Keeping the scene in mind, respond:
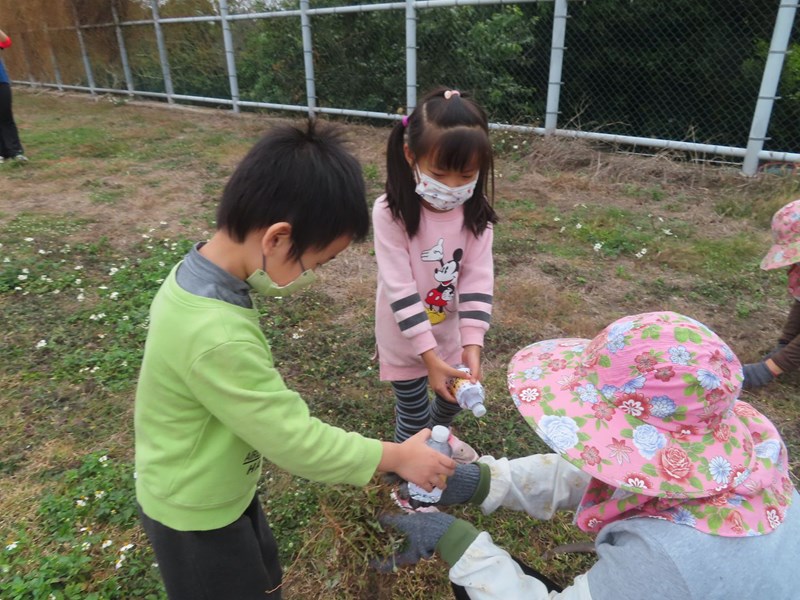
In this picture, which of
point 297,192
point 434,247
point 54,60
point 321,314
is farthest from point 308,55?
point 54,60

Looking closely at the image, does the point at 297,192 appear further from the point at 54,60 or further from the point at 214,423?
the point at 54,60

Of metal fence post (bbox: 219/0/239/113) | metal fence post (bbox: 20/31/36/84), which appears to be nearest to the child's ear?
metal fence post (bbox: 219/0/239/113)

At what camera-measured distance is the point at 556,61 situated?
6117mm

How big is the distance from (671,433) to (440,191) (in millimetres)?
958

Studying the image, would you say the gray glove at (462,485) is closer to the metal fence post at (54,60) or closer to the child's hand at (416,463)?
the child's hand at (416,463)

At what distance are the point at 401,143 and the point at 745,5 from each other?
6764 millimetres

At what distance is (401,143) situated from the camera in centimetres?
188

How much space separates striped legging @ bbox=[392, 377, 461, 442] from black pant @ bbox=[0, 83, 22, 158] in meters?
6.54

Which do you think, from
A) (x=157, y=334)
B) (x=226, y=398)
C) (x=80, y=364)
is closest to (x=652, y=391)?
(x=226, y=398)

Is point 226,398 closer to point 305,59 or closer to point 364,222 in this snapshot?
point 364,222

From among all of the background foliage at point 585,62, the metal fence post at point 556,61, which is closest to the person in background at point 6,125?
the background foliage at point 585,62

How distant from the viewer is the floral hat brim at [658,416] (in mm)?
1170

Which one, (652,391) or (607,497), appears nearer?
(652,391)

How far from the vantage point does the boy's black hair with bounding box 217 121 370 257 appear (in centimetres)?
116
